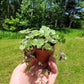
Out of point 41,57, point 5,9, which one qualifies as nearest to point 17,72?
point 41,57

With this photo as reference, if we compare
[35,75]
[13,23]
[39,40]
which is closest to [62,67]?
[35,75]

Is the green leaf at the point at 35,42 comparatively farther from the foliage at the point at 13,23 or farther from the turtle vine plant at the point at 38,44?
the foliage at the point at 13,23

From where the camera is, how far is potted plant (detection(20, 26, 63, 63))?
1134 mm

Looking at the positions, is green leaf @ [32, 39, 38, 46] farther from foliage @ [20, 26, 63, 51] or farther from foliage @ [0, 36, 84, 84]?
foliage @ [0, 36, 84, 84]

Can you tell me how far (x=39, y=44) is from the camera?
1113 millimetres

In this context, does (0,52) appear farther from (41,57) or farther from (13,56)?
(41,57)

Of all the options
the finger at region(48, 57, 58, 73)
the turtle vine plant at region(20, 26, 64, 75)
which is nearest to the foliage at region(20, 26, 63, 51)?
the turtle vine plant at region(20, 26, 64, 75)

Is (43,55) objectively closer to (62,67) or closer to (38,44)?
(38,44)

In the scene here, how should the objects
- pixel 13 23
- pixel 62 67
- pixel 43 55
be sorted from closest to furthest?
pixel 43 55, pixel 62 67, pixel 13 23

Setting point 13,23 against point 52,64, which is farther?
point 13,23

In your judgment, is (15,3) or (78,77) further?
(15,3)

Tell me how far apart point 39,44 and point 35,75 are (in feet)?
1.45

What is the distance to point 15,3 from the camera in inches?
601

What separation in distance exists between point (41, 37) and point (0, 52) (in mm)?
5527
